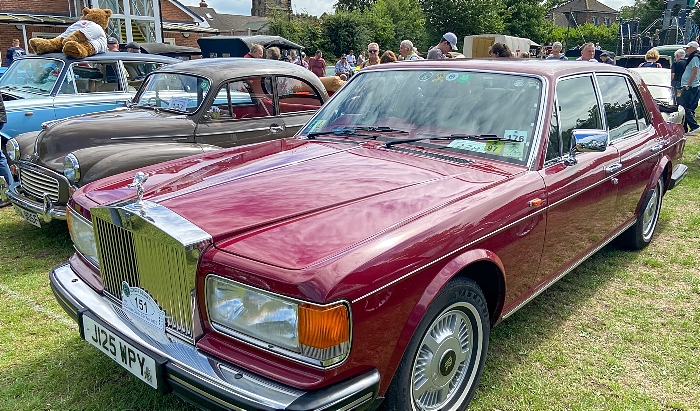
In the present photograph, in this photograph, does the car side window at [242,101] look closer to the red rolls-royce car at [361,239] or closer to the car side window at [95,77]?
the red rolls-royce car at [361,239]

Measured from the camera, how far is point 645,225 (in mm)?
4887

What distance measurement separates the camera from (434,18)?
4841 centimetres

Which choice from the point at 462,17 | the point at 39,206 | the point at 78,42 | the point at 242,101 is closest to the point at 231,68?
the point at 242,101

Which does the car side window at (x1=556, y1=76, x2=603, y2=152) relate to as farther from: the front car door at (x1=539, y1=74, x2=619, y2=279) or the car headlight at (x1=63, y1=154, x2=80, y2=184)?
the car headlight at (x1=63, y1=154, x2=80, y2=184)

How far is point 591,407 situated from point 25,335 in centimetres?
336

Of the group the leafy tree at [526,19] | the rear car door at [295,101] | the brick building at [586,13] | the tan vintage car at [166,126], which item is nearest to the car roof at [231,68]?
the tan vintage car at [166,126]

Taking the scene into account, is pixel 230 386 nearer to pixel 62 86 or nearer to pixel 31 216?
pixel 31 216

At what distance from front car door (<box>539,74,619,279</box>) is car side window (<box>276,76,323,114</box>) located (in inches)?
143

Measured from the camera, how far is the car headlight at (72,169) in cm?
457

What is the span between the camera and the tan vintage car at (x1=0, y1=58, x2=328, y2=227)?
187 inches

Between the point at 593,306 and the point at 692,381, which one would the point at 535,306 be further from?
the point at 692,381

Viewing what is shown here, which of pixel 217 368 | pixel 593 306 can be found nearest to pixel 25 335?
pixel 217 368

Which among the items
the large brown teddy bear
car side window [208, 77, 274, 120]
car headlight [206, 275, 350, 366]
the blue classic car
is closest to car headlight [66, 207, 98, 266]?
car headlight [206, 275, 350, 366]

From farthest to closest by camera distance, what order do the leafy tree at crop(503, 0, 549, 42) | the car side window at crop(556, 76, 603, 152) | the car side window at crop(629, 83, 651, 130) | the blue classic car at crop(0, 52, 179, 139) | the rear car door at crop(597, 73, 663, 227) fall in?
the leafy tree at crop(503, 0, 549, 42) → the blue classic car at crop(0, 52, 179, 139) → the car side window at crop(629, 83, 651, 130) → the rear car door at crop(597, 73, 663, 227) → the car side window at crop(556, 76, 603, 152)
